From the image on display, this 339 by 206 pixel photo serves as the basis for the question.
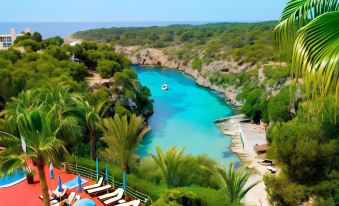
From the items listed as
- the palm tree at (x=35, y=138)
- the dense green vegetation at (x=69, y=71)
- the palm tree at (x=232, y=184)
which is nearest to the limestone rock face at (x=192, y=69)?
the dense green vegetation at (x=69, y=71)

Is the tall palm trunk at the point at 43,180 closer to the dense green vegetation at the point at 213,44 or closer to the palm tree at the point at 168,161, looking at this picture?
the palm tree at the point at 168,161

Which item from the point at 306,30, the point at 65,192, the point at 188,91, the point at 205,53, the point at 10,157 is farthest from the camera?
the point at 205,53

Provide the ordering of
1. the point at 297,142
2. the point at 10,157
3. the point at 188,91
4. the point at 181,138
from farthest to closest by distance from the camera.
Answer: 1. the point at 188,91
2. the point at 181,138
3. the point at 297,142
4. the point at 10,157

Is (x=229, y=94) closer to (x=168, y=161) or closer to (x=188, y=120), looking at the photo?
(x=188, y=120)

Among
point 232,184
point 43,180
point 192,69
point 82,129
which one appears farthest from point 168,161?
point 192,69

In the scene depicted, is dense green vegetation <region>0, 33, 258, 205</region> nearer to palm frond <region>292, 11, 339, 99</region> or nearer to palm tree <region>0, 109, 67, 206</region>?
palm tree <region>0, 109, 67, 206</region>

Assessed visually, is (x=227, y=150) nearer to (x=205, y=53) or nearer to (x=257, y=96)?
(x=257, y=96)

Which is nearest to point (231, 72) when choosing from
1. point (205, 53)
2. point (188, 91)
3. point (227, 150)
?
point (188, 91)

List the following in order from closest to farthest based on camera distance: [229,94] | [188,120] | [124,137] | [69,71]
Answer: [124,137] < [69,71] < [188,120] < [229,94]
